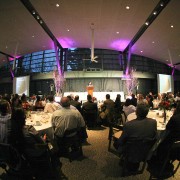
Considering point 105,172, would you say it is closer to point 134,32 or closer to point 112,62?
point 134,32

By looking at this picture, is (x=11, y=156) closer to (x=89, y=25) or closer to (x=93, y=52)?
(x=89, y=25)

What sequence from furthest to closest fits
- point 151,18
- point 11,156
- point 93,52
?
point 93,52 → point 151,18 → point 11,156

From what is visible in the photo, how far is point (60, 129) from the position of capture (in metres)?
3.15

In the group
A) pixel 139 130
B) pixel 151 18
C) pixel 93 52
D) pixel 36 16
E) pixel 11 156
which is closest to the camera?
pixel 11 156

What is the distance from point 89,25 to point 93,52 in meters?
1.82

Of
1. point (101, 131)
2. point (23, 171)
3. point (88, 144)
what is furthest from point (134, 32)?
point (23, 171)

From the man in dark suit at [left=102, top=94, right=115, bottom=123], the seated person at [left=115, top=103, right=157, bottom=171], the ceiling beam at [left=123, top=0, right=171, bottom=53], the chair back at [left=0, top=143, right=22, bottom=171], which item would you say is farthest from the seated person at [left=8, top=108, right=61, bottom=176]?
the ceiling beam at [left=123, top=0, right=171, bottom=53]

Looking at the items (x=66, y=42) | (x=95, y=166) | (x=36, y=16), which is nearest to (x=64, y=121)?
(x=95, y=166)

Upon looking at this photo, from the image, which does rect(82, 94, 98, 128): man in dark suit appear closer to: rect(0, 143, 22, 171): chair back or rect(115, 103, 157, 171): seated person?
rect(115, 103, 157, 171): seated person

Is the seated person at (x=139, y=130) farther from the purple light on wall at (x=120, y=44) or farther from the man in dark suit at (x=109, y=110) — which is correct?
the purple light on wall at (x=120, y=44)

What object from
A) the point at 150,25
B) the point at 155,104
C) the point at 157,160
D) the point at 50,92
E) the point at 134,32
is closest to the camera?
the point at 157,160

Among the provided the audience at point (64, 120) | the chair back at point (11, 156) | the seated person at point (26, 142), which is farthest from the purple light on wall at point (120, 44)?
the chair back at point (11, 156)

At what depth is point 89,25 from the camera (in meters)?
10.5

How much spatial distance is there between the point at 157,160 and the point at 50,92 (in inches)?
549
